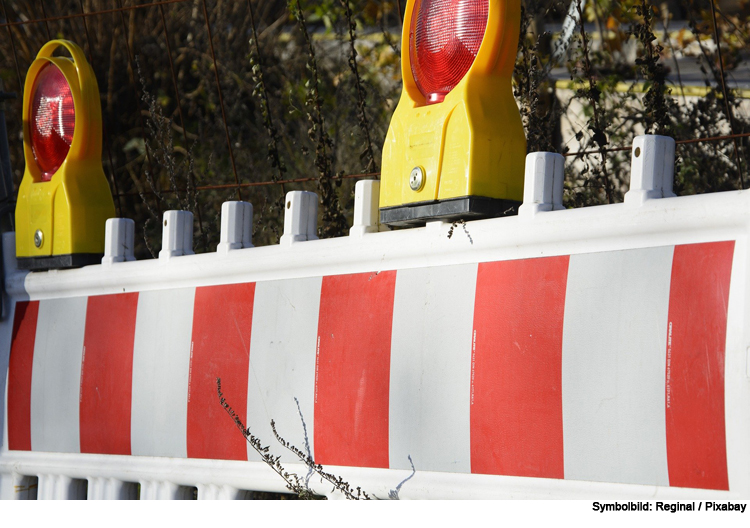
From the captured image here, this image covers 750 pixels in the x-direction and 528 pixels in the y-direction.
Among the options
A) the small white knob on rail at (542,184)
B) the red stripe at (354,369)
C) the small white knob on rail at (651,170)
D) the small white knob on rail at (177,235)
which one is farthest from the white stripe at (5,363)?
the small white knob on rail at (651,170)

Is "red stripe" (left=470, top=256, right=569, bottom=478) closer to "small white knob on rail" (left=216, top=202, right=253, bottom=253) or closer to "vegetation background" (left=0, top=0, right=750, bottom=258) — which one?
"small white knob on rail" (left=216, top=202, right=253, bottom=253)

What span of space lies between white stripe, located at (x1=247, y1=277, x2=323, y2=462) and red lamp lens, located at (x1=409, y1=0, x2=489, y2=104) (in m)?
0.56

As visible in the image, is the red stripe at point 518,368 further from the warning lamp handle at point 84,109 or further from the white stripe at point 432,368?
the warning lamp handle at point 84,109

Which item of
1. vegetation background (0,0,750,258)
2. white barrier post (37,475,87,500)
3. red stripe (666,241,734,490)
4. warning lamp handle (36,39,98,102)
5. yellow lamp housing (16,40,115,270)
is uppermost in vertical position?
vegetation background (0,0,750,258)

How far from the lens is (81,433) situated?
2.70 m

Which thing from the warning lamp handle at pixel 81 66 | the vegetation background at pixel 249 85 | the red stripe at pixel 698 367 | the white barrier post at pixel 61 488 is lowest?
the white barrier post at pixel 61 488

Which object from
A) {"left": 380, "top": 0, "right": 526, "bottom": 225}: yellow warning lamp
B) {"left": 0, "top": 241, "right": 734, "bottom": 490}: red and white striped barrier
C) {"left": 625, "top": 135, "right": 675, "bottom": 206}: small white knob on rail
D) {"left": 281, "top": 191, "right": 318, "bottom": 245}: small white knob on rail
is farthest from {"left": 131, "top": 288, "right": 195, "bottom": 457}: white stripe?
{"left": 625, "top": 135, "right": 675, "bottom": 206}: small white knob on rail

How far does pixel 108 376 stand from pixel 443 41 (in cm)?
134

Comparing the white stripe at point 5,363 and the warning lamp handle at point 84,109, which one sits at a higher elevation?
A: the warning lamp handle at point 84,109

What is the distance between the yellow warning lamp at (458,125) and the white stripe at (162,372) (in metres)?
0.69

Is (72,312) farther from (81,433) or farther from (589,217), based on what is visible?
(589,217)

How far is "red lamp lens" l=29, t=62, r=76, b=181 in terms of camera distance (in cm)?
294

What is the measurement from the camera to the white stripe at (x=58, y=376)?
2.74m

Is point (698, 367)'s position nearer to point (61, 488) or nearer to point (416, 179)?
point (416, 179)
